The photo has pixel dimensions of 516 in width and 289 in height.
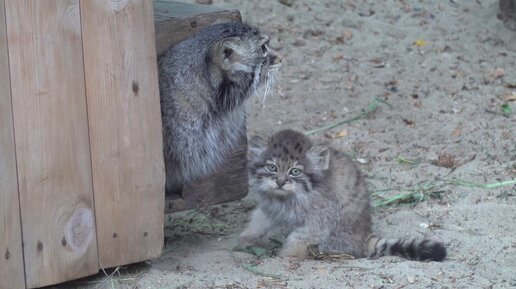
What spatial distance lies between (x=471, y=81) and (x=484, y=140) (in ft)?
4.44

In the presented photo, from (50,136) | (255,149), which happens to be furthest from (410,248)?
(50,136)

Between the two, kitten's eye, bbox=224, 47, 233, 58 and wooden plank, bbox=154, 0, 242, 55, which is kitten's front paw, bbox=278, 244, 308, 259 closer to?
kitten's eye, bbox=224, 47, 233, 58

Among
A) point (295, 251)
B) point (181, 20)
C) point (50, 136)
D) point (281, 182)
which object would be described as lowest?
point (295, 251)

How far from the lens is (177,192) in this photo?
216 inches

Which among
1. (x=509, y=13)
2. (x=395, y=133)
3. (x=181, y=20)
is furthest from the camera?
(x=509, y=13)

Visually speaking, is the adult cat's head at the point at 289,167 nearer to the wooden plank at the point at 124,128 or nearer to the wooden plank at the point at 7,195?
the wooden plank at the point at 124,128

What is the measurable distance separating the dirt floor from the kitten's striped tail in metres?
0.10

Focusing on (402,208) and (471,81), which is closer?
(402,208)

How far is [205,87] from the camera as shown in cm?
529

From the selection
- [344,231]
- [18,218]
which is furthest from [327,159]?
[18,218]

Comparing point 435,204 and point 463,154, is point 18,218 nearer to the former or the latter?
point 435,204

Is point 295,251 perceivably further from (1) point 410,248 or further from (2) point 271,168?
(1) point 410,248

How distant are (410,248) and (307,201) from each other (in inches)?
25.9

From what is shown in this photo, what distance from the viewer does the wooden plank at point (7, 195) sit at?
4.38 m
